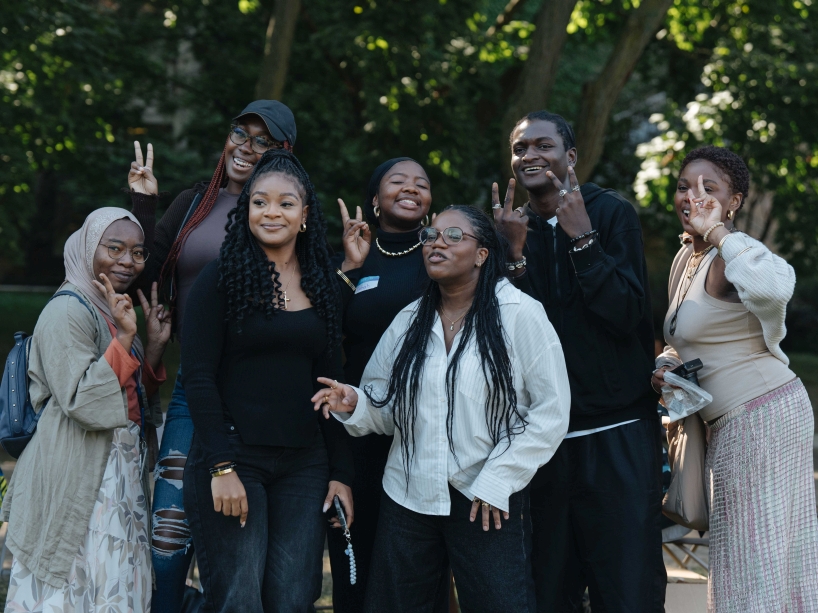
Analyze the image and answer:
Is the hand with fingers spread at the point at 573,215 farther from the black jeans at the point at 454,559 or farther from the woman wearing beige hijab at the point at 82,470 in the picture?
the woman wearing beige hijab at the point at 82,470

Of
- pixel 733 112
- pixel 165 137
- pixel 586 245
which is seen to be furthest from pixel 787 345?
pixel 586 245

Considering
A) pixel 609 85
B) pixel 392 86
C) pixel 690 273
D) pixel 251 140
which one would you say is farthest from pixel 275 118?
pixel 392 86

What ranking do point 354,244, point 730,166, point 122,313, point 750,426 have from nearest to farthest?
point 750,426
point 122,313
point 730,166
point 354,244

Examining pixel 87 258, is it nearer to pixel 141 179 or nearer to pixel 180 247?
pixel 180 247

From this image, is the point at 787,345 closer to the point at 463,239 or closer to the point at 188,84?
the point at 188,84

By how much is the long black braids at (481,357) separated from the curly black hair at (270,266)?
322mm

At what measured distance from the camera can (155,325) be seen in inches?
162

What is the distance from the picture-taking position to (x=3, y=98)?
10.5 m

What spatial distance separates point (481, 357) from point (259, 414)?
857mm

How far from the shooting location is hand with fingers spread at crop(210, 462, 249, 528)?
3250 millimetres

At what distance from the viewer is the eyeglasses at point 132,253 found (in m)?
4.01

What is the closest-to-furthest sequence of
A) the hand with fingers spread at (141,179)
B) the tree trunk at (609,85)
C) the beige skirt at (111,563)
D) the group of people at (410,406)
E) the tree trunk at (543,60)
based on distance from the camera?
the group of people at (410,406) → the beige skirt at (111,563) → the hand with fingers spread at (141,179) → the tree trunk at (543,60) → the tree trunk at (609,85)

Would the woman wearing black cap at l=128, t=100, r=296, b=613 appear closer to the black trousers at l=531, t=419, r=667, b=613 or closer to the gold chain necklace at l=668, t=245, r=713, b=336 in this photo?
the black trousers at l=531, t=419, r=667, b=613

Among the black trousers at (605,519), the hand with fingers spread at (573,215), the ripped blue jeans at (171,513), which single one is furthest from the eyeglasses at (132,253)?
the black trousers at (605,519)
